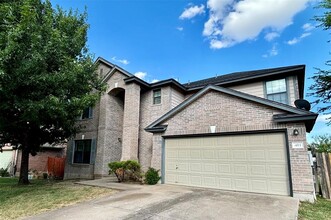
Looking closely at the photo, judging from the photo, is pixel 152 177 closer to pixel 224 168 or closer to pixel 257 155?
pixel 224 168

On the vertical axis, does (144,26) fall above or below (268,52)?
above

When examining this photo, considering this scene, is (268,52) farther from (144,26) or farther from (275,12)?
(144,26)

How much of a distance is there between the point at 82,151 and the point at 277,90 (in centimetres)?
1404

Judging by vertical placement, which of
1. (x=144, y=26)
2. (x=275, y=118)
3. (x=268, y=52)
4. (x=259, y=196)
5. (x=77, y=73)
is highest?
(x=144, y=26)

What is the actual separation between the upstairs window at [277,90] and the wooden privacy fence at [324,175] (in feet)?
11.2

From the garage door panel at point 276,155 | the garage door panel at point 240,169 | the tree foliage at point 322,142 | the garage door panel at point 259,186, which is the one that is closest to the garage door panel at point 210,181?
the garage door panel at point 240,169

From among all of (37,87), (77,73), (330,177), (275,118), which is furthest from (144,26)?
(330,177)

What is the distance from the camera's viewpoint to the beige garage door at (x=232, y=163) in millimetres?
8672

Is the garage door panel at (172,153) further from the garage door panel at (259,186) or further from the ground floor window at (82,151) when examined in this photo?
the ground floor window at (82,151)

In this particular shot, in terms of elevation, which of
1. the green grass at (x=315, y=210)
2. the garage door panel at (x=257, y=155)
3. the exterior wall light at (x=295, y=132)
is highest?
the exterior wall light at (x=295, y=132)

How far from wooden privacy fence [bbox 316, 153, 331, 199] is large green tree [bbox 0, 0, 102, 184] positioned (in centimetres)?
1092

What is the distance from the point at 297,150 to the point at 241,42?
13443mm

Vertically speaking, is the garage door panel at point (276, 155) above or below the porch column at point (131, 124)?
below

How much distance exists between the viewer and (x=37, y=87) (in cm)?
1007
